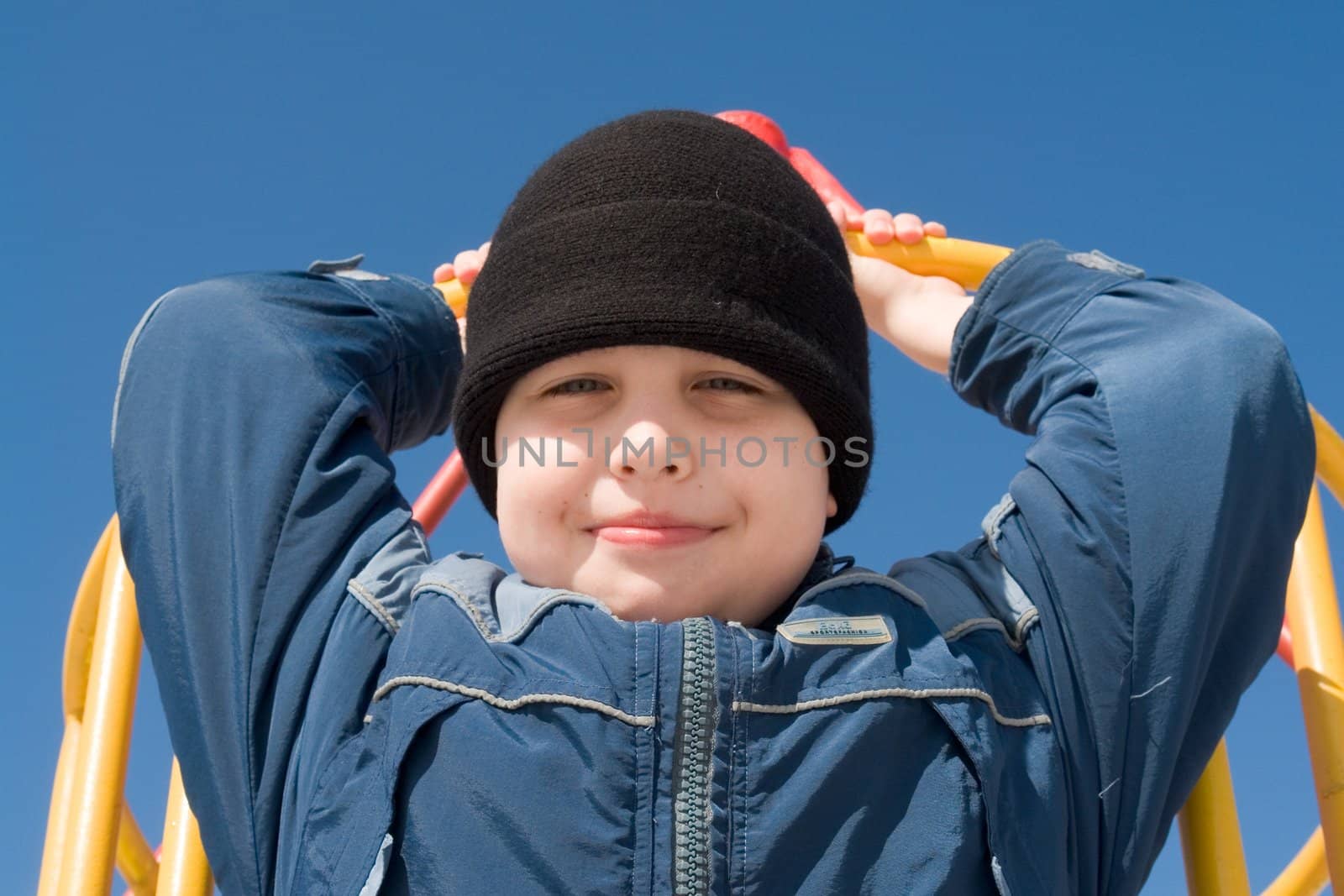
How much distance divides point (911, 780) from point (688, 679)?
201 millimetres

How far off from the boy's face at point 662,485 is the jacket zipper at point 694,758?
102 mm

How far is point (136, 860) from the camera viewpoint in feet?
5.88

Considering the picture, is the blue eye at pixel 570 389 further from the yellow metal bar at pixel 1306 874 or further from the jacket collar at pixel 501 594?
the yellow metal bar at pixel 1306 874

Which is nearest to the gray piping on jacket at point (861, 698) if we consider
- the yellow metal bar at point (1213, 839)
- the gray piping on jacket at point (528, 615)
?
the gray piping on jacket at point (528, 615)

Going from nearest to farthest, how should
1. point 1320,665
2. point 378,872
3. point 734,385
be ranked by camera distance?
point 378,872 → point 734,385 → point 1320,665

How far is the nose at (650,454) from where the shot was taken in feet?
3.97

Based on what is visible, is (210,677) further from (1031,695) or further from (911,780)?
(1031,695)

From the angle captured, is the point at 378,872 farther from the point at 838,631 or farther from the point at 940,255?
the point at 940,255

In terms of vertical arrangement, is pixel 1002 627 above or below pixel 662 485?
below

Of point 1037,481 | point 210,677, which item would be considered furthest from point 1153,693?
point 210,677

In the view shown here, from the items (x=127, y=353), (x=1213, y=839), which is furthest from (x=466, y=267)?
(x=1213, y=839)

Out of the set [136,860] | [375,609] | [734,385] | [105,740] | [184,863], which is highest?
[734,385]

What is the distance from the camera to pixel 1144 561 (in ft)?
4.27

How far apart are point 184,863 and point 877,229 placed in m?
1.12
